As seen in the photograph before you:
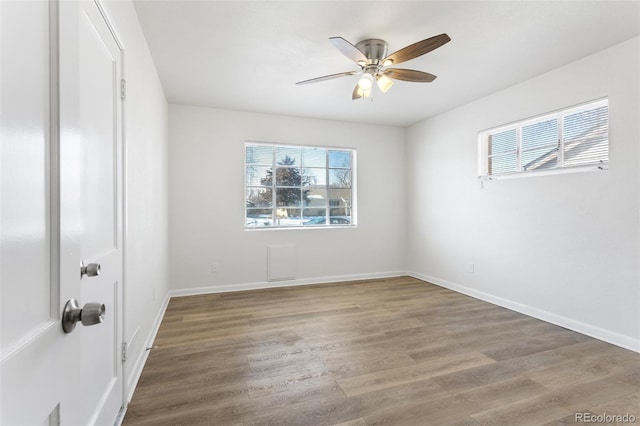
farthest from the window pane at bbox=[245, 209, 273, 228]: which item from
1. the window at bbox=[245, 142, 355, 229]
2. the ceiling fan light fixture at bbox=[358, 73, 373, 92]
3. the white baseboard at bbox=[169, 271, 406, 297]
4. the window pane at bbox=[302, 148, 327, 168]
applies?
the ceiling fan light fixture at bbox=[358, 73, 373, 92]

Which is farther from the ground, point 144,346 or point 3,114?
point 3,114

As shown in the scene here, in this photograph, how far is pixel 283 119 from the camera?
4488 millimetres

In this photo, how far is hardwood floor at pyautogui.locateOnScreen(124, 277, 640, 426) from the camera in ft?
5.63

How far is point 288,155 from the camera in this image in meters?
4.62

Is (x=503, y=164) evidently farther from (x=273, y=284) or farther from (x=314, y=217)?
(x=273, y=284)

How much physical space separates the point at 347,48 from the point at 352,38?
38cm

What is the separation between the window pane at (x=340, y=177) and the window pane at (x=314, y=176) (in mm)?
121

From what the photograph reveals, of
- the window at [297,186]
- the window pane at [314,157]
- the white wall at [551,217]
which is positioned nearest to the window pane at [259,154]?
the window at [297,186]

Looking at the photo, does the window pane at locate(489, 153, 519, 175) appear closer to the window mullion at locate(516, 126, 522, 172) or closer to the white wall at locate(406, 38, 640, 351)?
the window mullion at locate(516, 126, 522, 172)

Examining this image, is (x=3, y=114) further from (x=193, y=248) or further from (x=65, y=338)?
(x=193, y=248)

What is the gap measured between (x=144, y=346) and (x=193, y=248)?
73.1 inches

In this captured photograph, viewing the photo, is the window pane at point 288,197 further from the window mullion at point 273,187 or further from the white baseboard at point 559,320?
the white baseboard at point 559,320

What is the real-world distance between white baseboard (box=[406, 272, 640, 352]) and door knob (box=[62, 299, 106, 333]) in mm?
3650

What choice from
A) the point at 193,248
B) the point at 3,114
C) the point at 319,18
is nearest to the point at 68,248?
the point at 3,114
